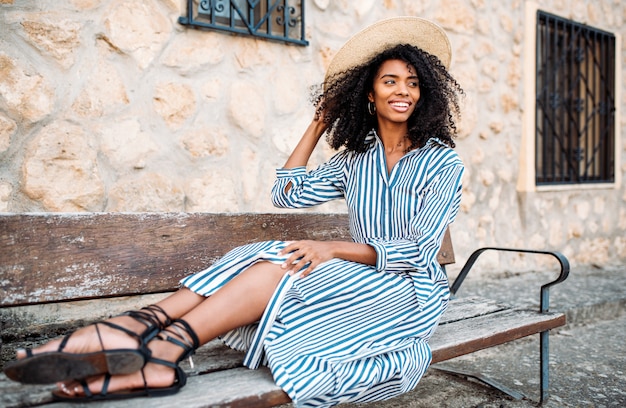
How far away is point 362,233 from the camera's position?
2346 millimetres

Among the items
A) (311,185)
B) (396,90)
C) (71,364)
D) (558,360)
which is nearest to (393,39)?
(396,90)

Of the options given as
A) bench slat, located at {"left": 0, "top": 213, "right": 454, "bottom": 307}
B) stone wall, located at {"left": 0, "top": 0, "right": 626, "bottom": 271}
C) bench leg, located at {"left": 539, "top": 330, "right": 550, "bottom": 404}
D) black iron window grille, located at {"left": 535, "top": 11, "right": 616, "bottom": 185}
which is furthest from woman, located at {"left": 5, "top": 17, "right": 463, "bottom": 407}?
black iron window grille, located at {"left": 535, "top": 11, "right": 616, "bottom": 185}

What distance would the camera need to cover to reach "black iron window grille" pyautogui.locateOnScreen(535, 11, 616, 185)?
17.4 ft

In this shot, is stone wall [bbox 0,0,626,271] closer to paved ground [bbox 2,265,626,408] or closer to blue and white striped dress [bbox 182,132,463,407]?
paved ground [bbox 2,265,626,408]

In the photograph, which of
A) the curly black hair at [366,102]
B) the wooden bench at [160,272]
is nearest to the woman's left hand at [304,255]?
the wooden bench at [160,272]

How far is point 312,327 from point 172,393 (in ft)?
1.58

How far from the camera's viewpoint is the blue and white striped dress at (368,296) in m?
1.78

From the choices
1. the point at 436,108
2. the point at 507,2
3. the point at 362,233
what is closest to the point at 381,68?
the point at 436,108

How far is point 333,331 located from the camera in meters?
1.88

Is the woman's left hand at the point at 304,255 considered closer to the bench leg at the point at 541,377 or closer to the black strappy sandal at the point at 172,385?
the black strappy sandal at the point at 172,385

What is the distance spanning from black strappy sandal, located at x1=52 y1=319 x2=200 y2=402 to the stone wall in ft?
4.46

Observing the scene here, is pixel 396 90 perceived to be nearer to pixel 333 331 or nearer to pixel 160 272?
pixel 333 331

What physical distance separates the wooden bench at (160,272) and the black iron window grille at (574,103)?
311cm

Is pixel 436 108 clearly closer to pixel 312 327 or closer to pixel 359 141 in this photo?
pixel 359 141
